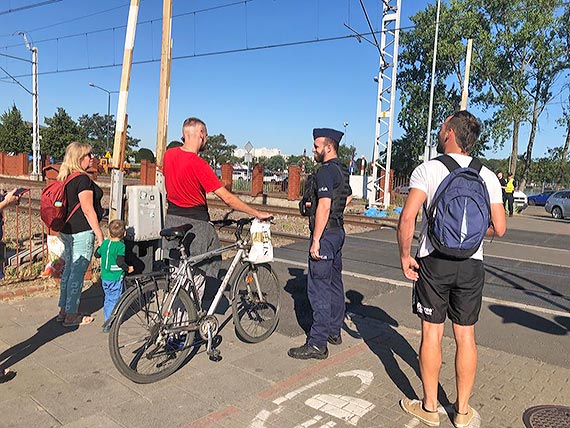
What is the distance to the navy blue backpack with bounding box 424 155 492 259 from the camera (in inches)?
120

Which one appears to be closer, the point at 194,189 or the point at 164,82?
the point at 194,189

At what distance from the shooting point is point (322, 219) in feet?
14.1

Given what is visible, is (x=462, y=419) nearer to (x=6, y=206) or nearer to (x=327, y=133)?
(x=327, y=133)

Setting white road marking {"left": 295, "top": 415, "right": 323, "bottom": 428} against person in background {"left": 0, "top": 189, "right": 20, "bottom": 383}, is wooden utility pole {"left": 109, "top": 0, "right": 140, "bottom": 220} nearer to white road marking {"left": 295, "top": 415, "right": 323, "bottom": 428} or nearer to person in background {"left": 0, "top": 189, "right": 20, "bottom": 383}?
person in background {"left": 0, "top": 189, "right": 20, "bottom": 383}

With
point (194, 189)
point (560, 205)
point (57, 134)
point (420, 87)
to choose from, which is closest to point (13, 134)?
point (57, 134)

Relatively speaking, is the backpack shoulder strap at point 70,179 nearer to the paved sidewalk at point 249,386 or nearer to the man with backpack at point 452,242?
the paved sidewalk at point 249,386

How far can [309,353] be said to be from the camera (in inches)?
173

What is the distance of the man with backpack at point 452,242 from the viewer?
121 inches

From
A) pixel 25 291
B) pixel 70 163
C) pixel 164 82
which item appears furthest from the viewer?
pixel 164 82

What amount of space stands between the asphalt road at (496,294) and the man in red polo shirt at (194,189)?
1498 millimetres

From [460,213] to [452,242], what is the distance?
192mm

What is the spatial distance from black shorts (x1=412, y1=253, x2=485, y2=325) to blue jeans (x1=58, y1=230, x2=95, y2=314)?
3423 millimetres

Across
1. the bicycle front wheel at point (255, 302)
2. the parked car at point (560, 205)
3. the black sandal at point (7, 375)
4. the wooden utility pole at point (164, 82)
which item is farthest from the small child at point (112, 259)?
the parked car at point (560, 205)

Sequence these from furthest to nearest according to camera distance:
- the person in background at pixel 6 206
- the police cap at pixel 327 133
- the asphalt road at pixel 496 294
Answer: the asphalt road at pixel 496 294, the police cap at pixel 327 133, the person in background at pixel 6 206
